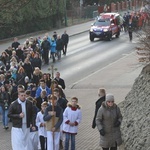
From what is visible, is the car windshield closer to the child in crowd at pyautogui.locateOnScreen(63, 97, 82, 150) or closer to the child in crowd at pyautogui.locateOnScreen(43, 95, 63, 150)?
the child in crowd at pyautogui.locateOnScreen(63, 97, 82, 150)

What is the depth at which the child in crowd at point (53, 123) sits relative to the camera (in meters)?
11.5

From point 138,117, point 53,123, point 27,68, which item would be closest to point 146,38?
point 138,117

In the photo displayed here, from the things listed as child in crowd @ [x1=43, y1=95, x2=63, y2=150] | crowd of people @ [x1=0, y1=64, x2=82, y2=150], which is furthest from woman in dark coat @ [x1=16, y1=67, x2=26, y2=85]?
child in crowd @ [x1=43, y1=95, x2=63, y2=150]

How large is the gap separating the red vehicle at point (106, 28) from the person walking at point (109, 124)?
28805mm

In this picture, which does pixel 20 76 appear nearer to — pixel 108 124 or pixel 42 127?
pixel 42 127

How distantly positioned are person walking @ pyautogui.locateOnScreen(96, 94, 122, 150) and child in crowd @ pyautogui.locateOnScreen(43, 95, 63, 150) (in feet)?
4.39

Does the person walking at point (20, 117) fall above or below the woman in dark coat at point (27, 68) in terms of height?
above

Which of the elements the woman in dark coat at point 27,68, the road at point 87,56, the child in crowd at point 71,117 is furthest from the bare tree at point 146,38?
the road at point 87,56

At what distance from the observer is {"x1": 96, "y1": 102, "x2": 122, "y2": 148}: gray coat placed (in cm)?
1053

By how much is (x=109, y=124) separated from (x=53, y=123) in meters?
1.58

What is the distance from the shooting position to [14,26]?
44344mm

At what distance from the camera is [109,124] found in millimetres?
10578

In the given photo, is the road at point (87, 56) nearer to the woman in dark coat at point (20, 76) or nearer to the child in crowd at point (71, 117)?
the woman in dark coat at point (20, 76)

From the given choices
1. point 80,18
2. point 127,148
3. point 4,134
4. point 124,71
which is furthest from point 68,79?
point 80,18
